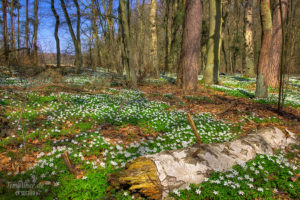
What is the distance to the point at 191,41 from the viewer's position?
36.9 feet

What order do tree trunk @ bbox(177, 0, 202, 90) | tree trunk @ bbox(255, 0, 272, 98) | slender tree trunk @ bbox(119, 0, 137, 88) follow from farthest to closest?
slender tree trunk @ bbox(119, 0, 137, 88), tree trunk @ bbox(177, 0, 202, 90), tree trunk @ bbox(255, 0, 272, 98)

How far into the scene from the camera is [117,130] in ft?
18.8

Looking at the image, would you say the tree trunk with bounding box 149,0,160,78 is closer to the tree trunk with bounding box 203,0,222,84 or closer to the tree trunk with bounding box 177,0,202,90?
the tree trunk with bounding box 203,0,222,84

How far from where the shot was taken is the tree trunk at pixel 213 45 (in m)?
15.0

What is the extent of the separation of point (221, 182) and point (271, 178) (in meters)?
1.18

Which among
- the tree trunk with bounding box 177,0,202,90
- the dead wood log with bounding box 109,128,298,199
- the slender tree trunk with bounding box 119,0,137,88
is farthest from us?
the slender tree trunk with bounding box 119,0,137,88

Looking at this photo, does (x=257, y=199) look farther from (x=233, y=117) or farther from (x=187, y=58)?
(x=187, y=58)

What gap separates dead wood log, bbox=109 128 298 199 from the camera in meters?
2.92

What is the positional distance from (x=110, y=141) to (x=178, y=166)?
234cm

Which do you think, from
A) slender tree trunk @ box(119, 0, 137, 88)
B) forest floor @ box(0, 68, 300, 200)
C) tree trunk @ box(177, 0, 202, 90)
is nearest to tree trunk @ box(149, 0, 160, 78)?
slender tree trunk @ box(119, 0, 137, 88)

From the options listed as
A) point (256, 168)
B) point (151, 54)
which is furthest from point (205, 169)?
point (151, 54)

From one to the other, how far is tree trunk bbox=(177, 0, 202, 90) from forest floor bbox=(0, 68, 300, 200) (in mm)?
2946

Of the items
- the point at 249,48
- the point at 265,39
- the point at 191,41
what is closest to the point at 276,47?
the point at 265,39

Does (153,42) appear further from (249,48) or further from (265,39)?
A: (249,48)
